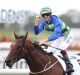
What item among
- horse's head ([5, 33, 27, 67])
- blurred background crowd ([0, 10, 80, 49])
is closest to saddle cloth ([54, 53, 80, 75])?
horse's head ([5, 33, 27, 67])

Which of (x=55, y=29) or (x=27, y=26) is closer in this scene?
(x=55, y=29)

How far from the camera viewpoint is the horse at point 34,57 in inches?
333

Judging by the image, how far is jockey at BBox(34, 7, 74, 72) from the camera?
9117 millimetres

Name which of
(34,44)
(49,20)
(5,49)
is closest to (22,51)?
(34,44)

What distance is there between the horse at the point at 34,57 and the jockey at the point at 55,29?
0.25 m

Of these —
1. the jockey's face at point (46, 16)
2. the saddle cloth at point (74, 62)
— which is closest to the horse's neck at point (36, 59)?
the saddle cloth at point (74, 62)

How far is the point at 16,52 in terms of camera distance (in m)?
8.44

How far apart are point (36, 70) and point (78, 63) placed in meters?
1.10

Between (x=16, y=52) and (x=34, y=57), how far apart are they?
1.74 ft

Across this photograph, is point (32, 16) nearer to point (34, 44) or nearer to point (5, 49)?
point (5, 49)

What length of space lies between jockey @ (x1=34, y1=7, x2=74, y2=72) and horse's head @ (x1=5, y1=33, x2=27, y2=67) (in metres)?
0.58

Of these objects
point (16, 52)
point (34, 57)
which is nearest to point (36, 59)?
point (34, 57)

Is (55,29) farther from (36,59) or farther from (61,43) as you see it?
(36,59)

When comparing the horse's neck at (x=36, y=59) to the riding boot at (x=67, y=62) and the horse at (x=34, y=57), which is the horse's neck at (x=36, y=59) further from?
the riding boot at (x=67, y=62)
